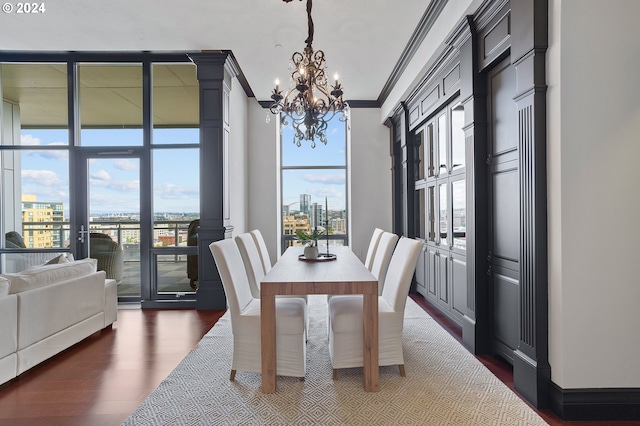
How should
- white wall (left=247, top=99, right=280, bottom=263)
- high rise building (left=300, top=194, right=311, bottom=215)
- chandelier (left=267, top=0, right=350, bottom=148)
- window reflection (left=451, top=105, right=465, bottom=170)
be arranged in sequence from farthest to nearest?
high rise building (left=300, top=194, right=311, bottom=215) < white wall (left=247, top=99, right=280, bottom=263) < window reflection (left=451, top=105, right=465, bottom=170) < chandelier (left=267, top=0, right=350, bottom=148)

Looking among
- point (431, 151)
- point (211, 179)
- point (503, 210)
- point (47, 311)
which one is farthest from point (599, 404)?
point (211, 179)

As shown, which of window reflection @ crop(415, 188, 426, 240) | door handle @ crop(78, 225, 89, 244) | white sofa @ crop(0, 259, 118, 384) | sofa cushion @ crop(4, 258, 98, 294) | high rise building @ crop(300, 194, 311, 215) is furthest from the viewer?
high rise building @ crop(300, 194, 311, 215)

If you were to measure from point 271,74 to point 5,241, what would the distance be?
412cm

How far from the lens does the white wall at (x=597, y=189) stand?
1.99 meters

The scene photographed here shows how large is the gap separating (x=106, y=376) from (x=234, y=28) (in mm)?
3420

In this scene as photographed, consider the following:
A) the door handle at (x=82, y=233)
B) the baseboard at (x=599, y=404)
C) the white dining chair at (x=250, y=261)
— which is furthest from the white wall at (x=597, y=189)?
the door handle at (x=82, y=233)

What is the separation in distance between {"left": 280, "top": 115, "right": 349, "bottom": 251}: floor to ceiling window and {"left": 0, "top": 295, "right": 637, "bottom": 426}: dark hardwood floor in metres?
2.91

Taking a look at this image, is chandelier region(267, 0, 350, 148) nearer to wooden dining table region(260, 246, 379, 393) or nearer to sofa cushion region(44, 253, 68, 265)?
wooden dining table region(260, 246, 379, 393)

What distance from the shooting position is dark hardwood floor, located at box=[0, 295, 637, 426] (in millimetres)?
2148

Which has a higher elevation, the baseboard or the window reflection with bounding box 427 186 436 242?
the window reflection with bounding box 427 186 436 242

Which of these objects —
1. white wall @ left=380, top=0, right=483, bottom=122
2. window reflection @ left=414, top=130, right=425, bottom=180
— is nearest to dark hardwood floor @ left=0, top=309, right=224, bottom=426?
window reflection @ left=414, top=130, right=425, bottom=180

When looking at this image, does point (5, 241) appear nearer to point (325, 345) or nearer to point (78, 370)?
point (78, 370)

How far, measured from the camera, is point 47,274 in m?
2.99

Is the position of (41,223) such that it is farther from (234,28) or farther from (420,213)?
(420,213)
